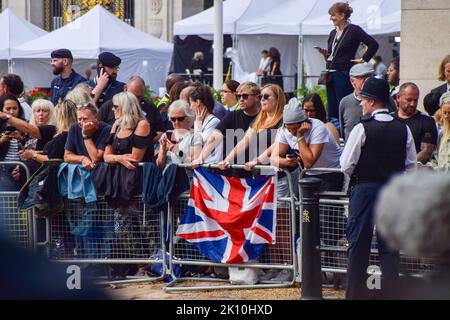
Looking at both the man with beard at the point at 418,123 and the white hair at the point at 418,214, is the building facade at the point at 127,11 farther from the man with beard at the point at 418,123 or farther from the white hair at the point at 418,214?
the white hair at the point at 418,214

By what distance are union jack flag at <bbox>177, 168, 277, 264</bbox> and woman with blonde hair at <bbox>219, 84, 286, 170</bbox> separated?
225 mm

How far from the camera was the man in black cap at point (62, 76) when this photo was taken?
1301 centimetres

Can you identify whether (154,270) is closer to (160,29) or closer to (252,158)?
(252,158)

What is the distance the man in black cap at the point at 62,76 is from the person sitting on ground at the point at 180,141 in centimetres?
336

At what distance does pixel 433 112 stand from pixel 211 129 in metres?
2.63

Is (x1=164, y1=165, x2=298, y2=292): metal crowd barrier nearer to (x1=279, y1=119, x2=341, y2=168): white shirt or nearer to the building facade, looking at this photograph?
(x1=279, y1=119, x2=341, y2=168): white shirt

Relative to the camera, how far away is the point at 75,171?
10.0 meters

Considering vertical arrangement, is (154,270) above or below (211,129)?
below

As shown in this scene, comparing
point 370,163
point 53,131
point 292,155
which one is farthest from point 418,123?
point 53,131

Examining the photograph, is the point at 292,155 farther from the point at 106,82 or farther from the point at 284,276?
the point at 106,82

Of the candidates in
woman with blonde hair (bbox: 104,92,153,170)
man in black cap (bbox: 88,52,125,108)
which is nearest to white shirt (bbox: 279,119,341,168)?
woman with blonde hair (bbox: 104,92,153,170)

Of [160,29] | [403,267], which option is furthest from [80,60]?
[403,267]

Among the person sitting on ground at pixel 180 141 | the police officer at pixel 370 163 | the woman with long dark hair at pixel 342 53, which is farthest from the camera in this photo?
the woman with long dark hair at pixel 342 53

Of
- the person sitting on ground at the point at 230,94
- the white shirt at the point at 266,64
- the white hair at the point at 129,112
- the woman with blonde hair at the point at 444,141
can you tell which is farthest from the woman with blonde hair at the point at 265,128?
the white shirt at the point at 266,64
